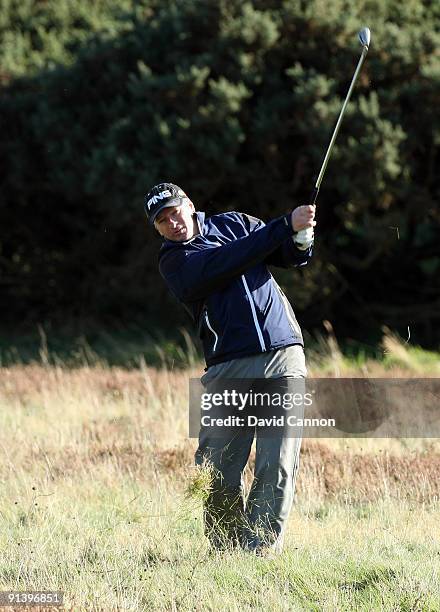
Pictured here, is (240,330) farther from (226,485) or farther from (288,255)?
(226,485)

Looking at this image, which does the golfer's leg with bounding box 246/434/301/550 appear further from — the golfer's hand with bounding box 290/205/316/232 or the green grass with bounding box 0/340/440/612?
the golfer's hand with bounding box 290/205/316/232

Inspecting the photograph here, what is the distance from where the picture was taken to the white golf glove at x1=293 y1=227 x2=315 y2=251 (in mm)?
4793

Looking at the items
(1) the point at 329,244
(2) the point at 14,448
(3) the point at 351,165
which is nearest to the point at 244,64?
(3) the point at 351,165

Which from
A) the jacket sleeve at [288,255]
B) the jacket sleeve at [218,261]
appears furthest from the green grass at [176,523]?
the jacket sleeve at [288,255]

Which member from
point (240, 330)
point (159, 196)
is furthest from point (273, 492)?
point (159, 196)

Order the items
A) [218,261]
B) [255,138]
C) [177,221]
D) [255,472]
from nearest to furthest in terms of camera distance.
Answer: [218,261]
[255,472]
[177,221]
[255,138]

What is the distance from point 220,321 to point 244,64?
10.1m

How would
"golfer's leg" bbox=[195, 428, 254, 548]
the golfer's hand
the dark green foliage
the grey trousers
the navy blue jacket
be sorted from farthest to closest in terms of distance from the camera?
the dark green foliage < "golfer's leg" bbox=[195, 428, 254, 548] < the grey trousers < the navy blue jacket < the golfer's hand

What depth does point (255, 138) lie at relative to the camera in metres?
14.4

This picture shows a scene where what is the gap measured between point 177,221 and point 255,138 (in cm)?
953

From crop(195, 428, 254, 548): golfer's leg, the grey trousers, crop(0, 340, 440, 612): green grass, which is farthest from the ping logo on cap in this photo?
crop(0, 340, 440, 612): green grass

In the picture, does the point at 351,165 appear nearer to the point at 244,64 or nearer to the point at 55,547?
the point at 244,64

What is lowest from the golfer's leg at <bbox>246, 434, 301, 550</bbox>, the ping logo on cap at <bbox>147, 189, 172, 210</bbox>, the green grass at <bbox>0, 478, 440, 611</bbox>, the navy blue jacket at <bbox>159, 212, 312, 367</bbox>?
the green grass at <bbox>0, 478, 440, 611</bbox>

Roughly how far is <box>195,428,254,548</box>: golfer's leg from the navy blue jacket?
45 centimetres
